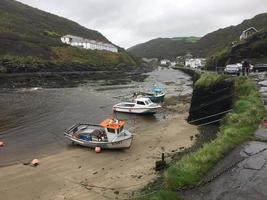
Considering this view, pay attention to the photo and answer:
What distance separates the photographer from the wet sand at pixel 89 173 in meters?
16.6

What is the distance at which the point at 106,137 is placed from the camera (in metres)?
25.5

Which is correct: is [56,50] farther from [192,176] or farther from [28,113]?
[192,176]

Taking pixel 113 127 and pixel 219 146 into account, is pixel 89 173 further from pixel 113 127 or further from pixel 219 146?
pixel 219 146

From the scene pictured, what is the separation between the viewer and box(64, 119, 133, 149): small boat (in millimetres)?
24562

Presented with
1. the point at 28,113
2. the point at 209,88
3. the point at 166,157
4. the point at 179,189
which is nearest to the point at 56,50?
the point at 28,113

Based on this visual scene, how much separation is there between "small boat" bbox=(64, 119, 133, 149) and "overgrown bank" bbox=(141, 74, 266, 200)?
825cm

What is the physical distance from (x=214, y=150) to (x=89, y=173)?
8040 mm

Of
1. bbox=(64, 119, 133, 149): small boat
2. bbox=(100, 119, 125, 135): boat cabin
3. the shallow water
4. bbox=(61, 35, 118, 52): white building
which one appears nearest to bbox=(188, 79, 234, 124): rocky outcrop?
the shallow water

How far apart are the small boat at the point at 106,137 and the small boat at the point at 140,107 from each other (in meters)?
14.4

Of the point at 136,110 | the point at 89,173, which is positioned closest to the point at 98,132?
the point at 89,173

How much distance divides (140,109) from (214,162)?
2672 cm

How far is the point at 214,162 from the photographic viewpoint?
14438mm

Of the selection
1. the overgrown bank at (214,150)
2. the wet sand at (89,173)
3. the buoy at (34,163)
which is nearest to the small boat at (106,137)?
the wet sand at (89,173)

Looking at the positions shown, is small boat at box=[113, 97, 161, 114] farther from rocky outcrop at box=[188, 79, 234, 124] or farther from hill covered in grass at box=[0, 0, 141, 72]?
hill covered in grass at box=[0, 0, 141, 72]
